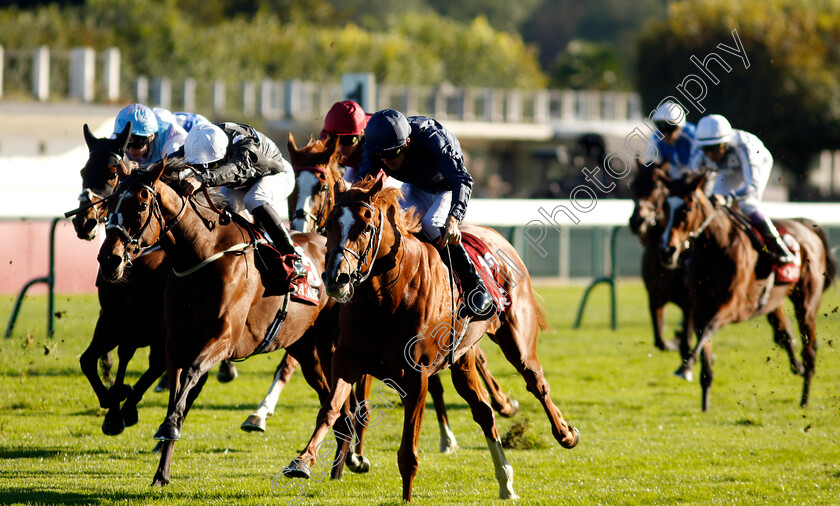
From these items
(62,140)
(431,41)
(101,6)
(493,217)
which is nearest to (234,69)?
(101,6)

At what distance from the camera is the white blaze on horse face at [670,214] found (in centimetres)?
801

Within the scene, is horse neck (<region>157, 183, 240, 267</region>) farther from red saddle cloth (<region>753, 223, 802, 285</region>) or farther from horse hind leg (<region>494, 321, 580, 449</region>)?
red saddle cloth (<region>753, 223, 802, 285</region>)

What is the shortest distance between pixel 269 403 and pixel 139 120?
1819 millimetres

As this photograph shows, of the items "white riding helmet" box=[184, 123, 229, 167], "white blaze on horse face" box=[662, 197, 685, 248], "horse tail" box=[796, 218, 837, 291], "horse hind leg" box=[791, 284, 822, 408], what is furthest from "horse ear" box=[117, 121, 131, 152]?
"horse tail" box=[796, 218, 837, 291]

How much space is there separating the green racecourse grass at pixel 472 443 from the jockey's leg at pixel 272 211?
3.48 ft

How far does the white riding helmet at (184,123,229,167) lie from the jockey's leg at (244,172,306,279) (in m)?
0.36

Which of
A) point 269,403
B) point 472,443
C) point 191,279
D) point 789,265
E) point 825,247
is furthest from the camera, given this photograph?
point 825,247

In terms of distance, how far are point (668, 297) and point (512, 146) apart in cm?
2863

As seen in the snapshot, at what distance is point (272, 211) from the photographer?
5.76 metres

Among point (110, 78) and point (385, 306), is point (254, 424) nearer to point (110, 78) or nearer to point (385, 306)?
point (385, 306)

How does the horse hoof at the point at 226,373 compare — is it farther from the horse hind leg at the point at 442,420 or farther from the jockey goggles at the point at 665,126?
the jockey goggles at the point at 665,126

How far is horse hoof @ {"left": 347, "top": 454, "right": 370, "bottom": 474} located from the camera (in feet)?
18.3

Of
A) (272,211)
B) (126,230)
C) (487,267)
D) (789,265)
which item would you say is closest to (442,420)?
(487,267)

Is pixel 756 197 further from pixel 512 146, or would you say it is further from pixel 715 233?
pixel 512 146
